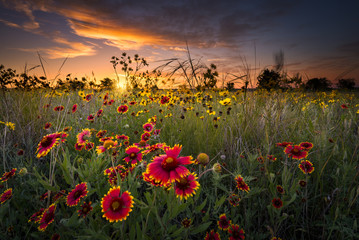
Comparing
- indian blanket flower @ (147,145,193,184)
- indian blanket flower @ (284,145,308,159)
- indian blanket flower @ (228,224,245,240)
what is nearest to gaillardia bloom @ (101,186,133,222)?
indian blanket flower @ (147,145,193,184)

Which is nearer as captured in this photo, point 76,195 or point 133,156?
point 76,195

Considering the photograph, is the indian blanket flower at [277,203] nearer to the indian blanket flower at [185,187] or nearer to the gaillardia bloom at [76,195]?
the indian blanket flower at [185,187]

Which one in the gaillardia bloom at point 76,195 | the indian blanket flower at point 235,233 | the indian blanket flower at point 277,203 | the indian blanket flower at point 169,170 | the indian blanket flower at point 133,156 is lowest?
the indian blanket flower at point 235,233

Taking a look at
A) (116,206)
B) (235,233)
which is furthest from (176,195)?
(235,233)

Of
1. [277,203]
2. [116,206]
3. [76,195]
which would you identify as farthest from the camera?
[277,203]

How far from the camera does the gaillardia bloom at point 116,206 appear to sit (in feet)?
2.25

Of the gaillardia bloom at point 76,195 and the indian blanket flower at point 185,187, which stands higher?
the indian blanket flower at point 185,187

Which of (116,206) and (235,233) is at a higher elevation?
(116,206)

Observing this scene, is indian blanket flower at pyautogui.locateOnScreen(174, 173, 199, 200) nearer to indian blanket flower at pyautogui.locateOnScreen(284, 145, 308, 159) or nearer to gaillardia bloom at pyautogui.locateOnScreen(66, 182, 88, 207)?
gaillardia bloom at pyautogui.locateOnScreen(66, 182, 88, 207)

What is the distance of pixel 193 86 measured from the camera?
2311mm

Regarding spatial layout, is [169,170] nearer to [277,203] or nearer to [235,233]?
[235,233]

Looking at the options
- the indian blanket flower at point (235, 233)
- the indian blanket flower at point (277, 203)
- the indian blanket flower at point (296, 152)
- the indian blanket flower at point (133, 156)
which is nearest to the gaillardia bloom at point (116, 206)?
the indian blanket flower at point (133, 156)

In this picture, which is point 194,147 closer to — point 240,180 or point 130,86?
point 240,180

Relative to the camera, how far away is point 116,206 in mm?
695
